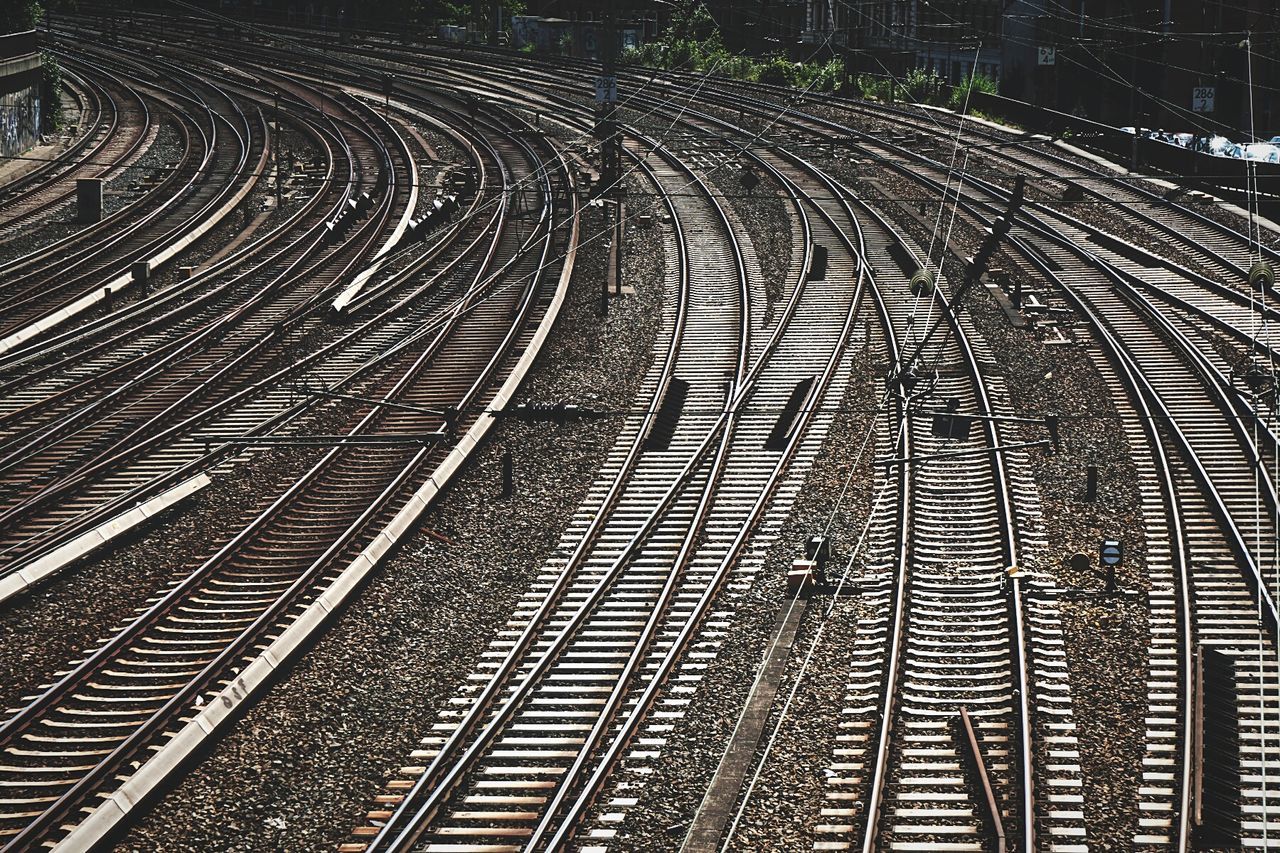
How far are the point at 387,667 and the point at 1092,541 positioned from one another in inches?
266

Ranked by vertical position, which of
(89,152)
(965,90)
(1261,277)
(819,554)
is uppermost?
(965,90)

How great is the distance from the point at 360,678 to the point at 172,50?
45.1 meters

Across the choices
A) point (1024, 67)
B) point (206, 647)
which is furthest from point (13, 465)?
point (1024, 67)

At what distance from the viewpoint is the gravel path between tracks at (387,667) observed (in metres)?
9.44

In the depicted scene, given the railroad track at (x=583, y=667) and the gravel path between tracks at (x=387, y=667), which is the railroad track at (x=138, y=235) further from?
the railroad track at (x=583, y=667)

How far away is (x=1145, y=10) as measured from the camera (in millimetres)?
44750

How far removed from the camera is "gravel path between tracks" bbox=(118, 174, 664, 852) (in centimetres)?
944

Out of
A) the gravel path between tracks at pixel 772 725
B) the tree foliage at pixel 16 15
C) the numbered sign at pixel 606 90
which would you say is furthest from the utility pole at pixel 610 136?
the tree foliage at pixel 16 15

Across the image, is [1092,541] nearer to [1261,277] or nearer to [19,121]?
[1261,277]

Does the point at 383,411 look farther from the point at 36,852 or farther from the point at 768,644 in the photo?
the point at 36,852

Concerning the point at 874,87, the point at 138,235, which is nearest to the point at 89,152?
the point at 138,235

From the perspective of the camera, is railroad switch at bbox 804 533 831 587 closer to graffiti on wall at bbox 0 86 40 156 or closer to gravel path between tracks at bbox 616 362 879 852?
gravel path between tracks at bbox 616 362 879 852

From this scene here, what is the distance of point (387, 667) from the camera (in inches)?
452

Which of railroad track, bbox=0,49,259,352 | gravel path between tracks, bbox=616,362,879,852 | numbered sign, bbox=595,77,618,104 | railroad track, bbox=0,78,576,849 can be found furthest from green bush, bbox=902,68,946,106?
gravel path between tracks, bbox=616,362,879,852
